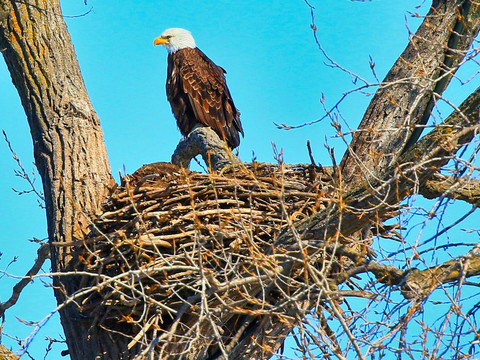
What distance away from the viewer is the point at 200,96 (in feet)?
26.2

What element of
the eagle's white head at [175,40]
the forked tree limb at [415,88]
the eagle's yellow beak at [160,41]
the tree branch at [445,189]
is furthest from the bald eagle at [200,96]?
the tree branch at [445,189]

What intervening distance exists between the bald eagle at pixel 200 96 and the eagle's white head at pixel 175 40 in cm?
20

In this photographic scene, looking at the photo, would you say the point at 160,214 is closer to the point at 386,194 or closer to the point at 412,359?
the point at 386,194

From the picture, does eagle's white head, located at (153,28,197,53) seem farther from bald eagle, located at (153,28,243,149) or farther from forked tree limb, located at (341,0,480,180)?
forked tree limb, located at (341,0,480,180)

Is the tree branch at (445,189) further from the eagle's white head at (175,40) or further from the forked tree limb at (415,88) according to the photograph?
the eagle's white head at (175,40)

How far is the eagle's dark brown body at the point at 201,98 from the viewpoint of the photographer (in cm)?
790

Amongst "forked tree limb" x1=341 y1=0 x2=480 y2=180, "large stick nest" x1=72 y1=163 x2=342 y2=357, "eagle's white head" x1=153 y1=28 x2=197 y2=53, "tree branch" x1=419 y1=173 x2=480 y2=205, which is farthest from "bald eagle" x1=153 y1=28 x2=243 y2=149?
"tree branch" x1=419 y1=173 x2=480 y2=205

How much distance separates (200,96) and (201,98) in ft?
0.08

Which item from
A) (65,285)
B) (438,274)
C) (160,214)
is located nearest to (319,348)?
(438,274)

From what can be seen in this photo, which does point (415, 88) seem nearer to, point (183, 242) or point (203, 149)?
point (183, 242)

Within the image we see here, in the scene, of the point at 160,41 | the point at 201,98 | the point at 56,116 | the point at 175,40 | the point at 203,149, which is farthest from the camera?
the point at 160,41

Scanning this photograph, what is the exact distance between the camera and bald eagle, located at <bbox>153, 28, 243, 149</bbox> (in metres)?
7.90

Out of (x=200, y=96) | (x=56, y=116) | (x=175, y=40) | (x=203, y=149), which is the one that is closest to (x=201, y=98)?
(x=200, y=96)

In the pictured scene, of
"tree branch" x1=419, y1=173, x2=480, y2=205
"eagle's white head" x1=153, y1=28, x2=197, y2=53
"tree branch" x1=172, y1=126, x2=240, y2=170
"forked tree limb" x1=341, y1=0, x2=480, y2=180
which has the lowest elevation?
"tree branch" x1=419, y1=173, x2=480, y2=205
